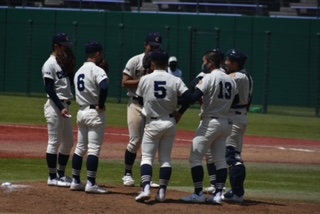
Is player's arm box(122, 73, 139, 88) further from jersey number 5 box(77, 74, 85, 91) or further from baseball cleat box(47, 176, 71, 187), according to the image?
baseball cleat box(47, 176, 71, 187)

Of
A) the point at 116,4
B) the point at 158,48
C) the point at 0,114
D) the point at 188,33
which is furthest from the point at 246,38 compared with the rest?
the point at 158,48

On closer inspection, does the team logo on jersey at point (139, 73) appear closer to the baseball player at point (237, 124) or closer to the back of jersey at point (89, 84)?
the back of jersey at point (89, 84)

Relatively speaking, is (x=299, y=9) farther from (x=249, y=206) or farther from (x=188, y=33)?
(x=249, y=206)

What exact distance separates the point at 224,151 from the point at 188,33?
2258 centimetres

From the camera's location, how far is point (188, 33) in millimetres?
34000

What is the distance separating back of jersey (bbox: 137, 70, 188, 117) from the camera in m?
11.3

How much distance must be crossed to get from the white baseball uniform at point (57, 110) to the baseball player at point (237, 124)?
7.03ft

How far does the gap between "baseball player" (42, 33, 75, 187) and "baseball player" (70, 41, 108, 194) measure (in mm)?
306

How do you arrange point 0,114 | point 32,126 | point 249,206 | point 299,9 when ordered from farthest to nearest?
point 299,9, point 0,114, point 32,126, point 249,206

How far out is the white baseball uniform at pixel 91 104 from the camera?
11.9 m

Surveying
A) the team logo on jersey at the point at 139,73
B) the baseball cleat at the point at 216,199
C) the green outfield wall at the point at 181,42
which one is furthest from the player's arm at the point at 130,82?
the green outfield wall at the point at 181,42

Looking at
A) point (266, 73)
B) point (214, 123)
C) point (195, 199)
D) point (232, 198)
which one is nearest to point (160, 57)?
point (214, 123)

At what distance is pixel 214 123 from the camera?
11.4 metres

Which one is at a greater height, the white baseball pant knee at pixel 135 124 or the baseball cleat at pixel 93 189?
the white baseball pant knee at pixel 135 124
